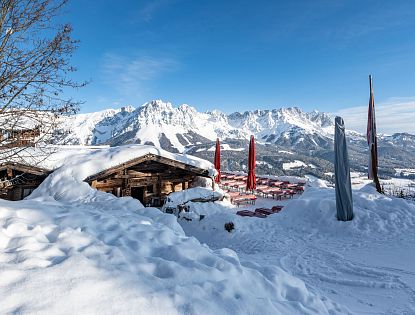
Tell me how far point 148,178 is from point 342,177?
9253 mm

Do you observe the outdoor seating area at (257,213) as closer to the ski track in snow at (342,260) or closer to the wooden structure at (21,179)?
the ski track in snow at (342,260)

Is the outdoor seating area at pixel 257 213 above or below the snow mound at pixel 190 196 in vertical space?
below

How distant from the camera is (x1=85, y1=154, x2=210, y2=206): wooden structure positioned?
523 inches

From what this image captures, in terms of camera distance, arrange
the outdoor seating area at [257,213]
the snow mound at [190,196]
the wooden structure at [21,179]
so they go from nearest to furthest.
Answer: the wooden structure at [21,179] → the outdoor seating area at [257,213] → the snow mound at [190,196]

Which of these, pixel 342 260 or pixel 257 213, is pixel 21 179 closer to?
pixel 257 213

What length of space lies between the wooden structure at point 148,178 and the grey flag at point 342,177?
297 inches

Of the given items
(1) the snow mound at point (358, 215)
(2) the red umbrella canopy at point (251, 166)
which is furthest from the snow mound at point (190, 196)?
(1) the snow mound at point (358, 215)

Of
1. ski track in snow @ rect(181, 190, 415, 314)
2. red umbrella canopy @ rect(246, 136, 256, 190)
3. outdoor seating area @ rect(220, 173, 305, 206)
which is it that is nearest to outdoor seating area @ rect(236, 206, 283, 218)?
ski track in snow @ rect(181, 190, 415, 314)

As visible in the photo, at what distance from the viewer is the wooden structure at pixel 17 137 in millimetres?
4809

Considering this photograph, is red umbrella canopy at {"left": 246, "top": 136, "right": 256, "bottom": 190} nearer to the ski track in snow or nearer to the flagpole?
the ski track in snow

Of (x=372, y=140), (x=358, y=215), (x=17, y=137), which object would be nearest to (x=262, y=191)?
(x=372, y=140)

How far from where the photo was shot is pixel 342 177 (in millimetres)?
9695

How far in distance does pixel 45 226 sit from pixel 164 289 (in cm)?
271

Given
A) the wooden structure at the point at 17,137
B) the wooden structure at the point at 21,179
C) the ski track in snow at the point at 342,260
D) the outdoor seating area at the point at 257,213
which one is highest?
the wooden structure at the point at 17,137
